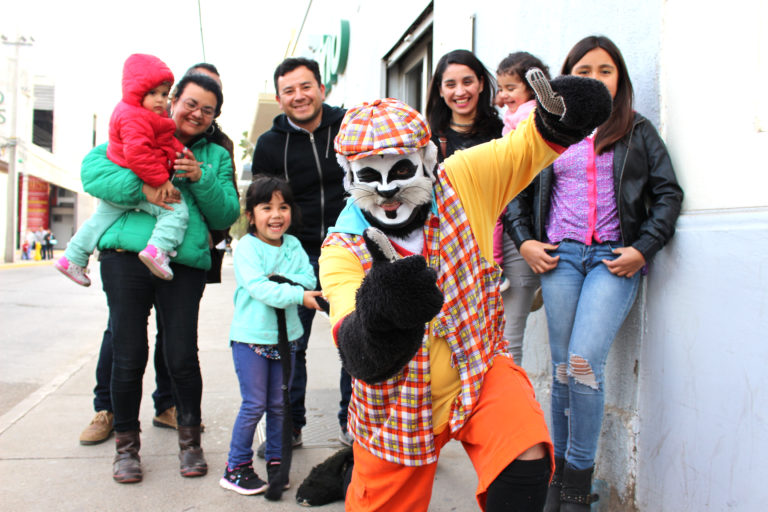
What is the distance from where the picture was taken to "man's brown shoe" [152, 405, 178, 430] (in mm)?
3990

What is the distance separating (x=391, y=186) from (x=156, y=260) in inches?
63.6

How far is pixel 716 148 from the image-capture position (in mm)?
2324

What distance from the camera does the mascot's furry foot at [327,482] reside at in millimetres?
2940

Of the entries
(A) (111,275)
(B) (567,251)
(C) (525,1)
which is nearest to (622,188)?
(B) (567,251)

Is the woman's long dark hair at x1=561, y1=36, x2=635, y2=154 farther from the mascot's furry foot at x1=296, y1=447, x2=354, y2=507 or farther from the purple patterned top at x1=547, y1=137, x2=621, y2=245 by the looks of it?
the mascot's furry foot at x1=296, y1=447, x2=354, y2=507

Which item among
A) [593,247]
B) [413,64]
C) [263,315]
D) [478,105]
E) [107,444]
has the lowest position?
[107,444]

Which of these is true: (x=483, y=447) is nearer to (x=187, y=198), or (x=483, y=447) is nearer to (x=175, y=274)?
(x=175, y=274)

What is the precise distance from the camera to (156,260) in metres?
3.01

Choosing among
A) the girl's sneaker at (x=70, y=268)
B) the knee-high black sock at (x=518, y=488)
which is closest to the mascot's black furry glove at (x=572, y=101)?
the knee-high black sock at (x=518, y=488)

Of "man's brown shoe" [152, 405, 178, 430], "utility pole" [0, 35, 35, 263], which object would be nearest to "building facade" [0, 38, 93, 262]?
"utility pole" [0, 35, 35, 263]

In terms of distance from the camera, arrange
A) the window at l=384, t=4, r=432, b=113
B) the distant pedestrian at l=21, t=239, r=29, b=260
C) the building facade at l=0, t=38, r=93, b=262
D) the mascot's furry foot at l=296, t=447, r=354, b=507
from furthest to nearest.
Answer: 1. the distant pedestrian at l=21, t=239, r=29, b=260
2. the building facade at l=0, t=38, r=93, b=262
3. the window at l=384, t=4, r=432, b=113
4. the mascot's furry foot at l=296, t=447, r=354, b=507

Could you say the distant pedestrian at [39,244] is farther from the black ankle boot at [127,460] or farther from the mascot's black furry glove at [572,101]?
the mascot's black furry glove at [572,101]

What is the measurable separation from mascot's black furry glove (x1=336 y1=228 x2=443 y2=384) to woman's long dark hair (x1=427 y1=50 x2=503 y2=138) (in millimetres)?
2028

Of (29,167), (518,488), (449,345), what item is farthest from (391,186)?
(29,167)
